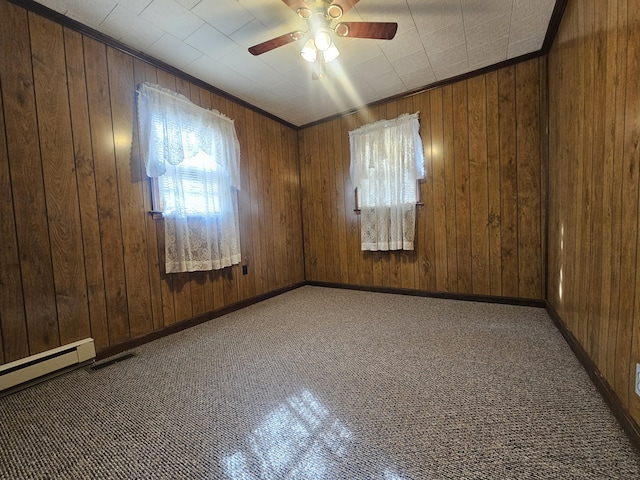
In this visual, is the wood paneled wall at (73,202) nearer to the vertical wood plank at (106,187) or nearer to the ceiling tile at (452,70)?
the vertical wood plank at (106,187)

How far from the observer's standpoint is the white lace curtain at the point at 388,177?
9.78 feet

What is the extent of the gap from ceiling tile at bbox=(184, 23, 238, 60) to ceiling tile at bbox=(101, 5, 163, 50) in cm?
23

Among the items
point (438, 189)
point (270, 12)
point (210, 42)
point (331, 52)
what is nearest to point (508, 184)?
point (438, 189)

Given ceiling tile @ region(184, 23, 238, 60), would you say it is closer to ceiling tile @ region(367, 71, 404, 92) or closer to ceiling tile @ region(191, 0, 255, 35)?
ceiling tile @ region(191, 0, 255, 35)

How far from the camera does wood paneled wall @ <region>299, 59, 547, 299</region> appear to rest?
2.49 m

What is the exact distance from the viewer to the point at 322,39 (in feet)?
5.39

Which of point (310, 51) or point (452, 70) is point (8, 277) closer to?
point (310, 51)

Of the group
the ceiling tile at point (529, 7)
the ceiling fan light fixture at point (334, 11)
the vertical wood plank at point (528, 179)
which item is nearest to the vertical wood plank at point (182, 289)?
the ceiling fan light fixture at point (334, 11)

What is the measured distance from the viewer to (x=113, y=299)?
1.95 metres

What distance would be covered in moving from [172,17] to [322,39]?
106 centimetres

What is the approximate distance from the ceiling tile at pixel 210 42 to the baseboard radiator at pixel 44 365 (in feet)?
7.53

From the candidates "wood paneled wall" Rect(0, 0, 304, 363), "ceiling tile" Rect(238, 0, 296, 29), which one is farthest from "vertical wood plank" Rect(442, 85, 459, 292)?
"wood paneled wall" Rect(0, 0, 304, 363)

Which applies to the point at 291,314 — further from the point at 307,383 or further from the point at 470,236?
the point at 470,236

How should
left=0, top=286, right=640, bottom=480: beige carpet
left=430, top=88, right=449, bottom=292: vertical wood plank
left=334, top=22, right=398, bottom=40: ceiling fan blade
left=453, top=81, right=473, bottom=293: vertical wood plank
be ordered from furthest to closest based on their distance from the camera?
left=430, top=88, right=449, bottom=292: vertical wood plank, left=453, top=81, right=473, bottom=293: vertical wood plank, left=334, top=22, right=398, bottom=40: ceiling fan blade, left=0, top=286, right=640, bottom=480: beige carpet
